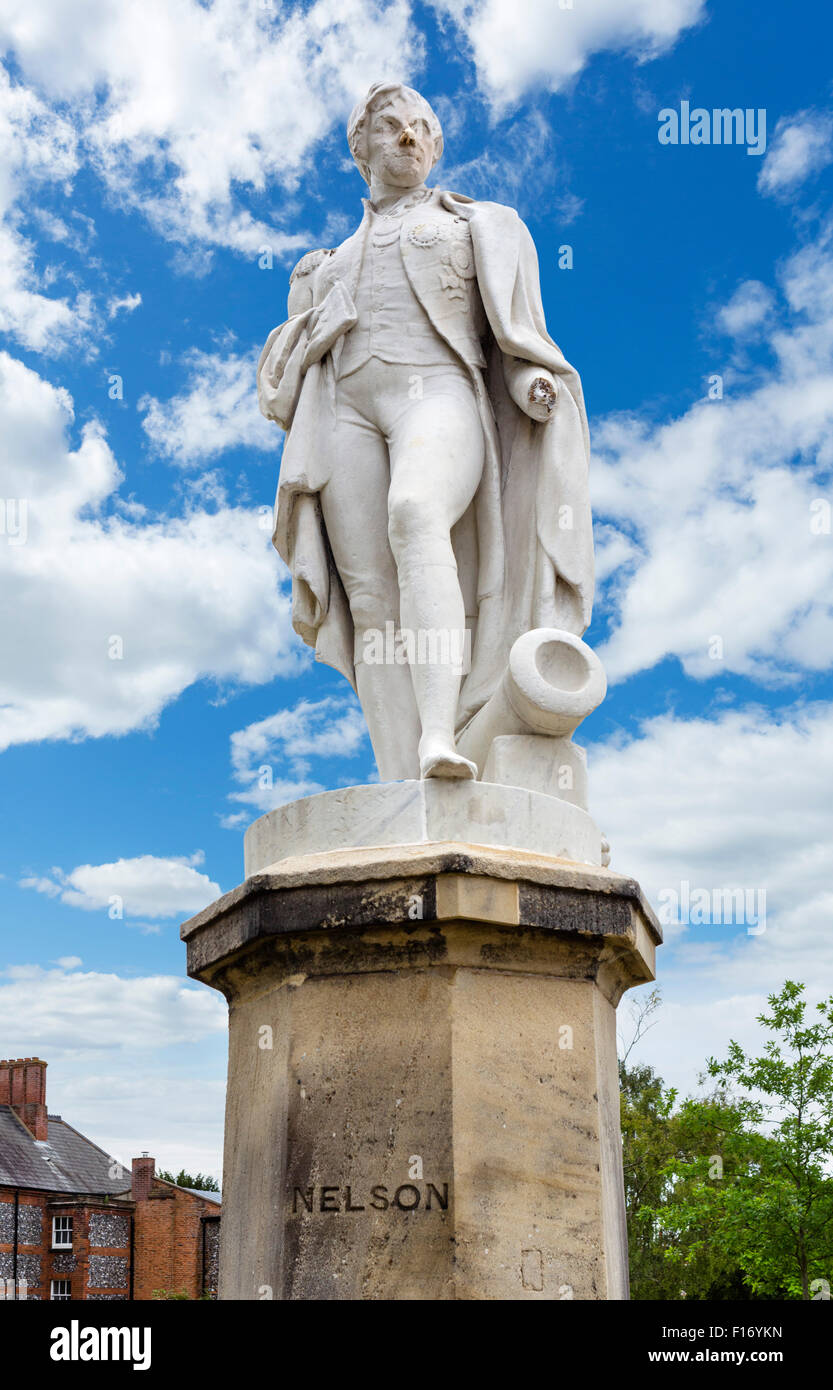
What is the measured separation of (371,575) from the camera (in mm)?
6203

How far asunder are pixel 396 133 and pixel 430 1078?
4447mm

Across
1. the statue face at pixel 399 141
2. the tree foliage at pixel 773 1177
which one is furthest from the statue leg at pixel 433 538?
the tree foliage at pixel 773 1177

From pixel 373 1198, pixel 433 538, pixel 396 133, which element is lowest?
pixel 373 1198

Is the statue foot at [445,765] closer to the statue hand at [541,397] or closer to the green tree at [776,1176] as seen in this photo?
the statue hand at [541,397]

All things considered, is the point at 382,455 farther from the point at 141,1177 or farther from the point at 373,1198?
the point at 141,1177

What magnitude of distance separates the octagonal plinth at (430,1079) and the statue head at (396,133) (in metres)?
3.49

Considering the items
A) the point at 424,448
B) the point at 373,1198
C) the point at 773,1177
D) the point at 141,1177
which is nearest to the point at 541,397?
the point at 424,448

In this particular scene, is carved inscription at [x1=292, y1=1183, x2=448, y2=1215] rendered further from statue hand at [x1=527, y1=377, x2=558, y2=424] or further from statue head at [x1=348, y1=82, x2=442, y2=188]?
statue head at [x1=348, y1=82, x2=442, y2=188]

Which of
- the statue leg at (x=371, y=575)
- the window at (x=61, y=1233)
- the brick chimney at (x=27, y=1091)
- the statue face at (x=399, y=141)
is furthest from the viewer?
the brick chimney at (x=27, y=1091)

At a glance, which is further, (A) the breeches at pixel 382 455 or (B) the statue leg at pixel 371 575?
(B) the statue leg at pixel 371 575

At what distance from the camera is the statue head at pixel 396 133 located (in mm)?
6574

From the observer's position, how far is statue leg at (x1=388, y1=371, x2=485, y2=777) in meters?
5.63
